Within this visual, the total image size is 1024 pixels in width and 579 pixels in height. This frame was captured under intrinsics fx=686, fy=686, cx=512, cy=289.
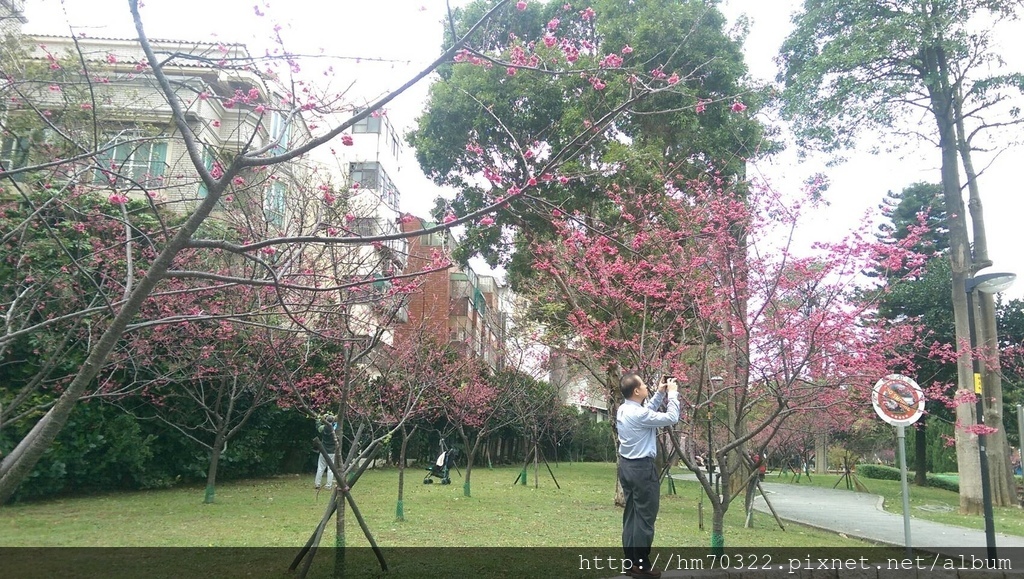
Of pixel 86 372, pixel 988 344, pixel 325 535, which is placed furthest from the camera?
pixel 988 344

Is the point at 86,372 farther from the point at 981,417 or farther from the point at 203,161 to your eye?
the point at 981,417

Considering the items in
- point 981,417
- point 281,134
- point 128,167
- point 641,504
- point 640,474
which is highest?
point 128,167

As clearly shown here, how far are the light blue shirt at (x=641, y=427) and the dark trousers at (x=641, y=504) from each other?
66 mm

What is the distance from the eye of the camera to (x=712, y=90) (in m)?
13.6

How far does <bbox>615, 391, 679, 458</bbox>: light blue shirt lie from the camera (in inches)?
198

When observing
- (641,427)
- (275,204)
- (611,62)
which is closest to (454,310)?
(275,204)

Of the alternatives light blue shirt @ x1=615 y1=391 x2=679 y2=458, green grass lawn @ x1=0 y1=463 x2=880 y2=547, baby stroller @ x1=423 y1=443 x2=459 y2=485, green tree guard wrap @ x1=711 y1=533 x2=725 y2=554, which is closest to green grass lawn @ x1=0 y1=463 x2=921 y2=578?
green grass lawn @ x1=0 y1=463 x2=880 y2=547

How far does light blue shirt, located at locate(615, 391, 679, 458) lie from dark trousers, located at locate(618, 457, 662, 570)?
2.6 inches

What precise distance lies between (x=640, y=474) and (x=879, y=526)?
10.5 m

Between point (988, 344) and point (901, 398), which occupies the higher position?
point (988, 344)

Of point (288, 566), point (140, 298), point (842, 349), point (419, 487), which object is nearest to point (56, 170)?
point (140, 298)

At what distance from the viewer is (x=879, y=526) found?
1300 cm

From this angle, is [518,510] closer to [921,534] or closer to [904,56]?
[921,534]

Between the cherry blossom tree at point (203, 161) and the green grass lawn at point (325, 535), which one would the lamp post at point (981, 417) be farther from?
the cherry blossom tree at point (203, 161)
